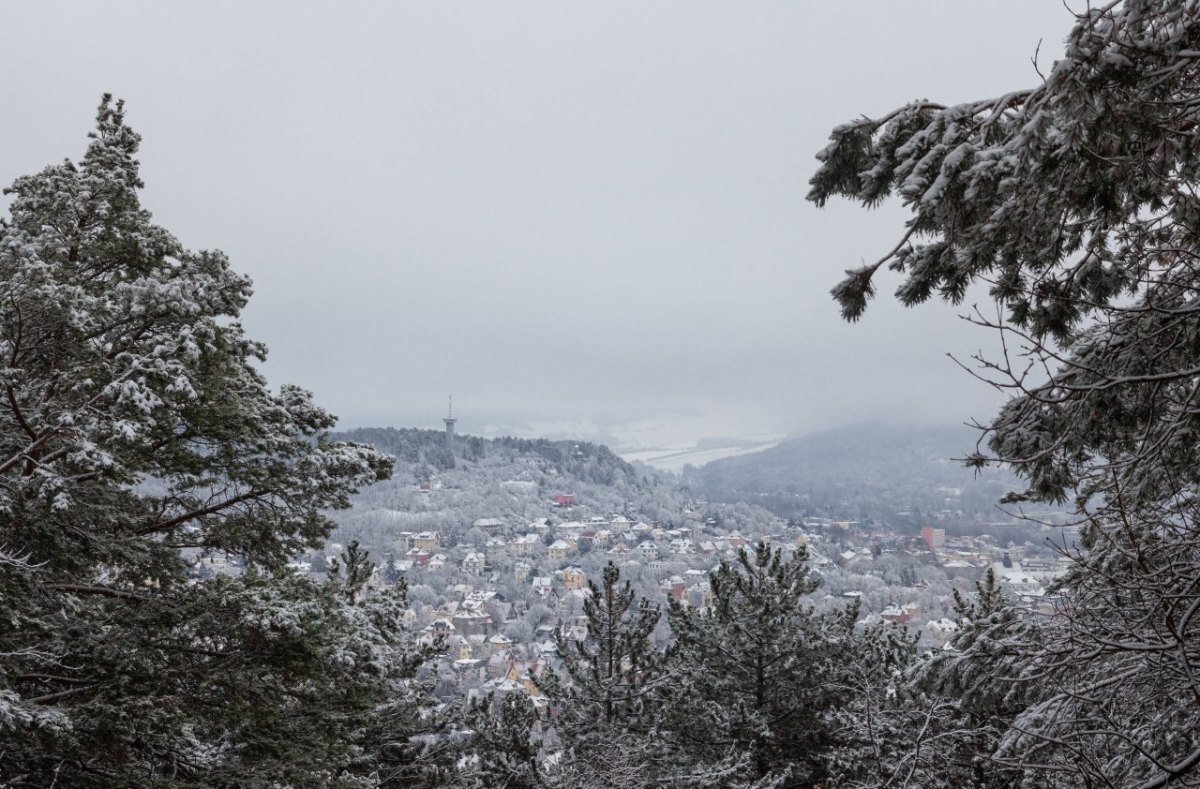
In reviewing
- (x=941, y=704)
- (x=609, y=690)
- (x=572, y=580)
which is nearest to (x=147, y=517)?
(x=609, y=690)

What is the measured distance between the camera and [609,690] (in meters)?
10.3

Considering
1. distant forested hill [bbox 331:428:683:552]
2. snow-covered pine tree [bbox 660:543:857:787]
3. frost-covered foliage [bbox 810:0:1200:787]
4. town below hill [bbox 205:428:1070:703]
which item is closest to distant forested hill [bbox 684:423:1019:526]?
town below hill [bbox 205:428:1070:703]

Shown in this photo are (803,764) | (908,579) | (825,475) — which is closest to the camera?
(803,764)

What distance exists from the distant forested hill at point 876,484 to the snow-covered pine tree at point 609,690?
209 feet

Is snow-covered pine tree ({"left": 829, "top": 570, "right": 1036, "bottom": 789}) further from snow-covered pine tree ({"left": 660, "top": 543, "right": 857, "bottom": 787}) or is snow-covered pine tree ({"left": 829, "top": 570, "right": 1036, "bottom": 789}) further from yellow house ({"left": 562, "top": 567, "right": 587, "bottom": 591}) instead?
yellow house ({"left": 562, "top": 567, "right": 587, "bottom": 591})

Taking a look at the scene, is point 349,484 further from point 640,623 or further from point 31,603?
point 640,623

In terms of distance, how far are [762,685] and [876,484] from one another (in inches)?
5839

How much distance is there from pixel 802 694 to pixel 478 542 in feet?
320

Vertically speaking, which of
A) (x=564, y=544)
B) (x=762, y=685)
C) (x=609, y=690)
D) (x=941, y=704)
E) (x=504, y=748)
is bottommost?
(x=564, y=544)

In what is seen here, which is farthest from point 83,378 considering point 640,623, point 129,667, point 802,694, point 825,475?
point 825,475

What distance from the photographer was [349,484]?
6809 mm

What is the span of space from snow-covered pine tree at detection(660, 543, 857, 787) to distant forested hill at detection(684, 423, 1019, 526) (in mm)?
63086

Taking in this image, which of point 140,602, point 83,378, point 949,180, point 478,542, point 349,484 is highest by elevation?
point 949,180

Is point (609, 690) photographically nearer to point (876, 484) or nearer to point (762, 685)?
point (762, 685)
